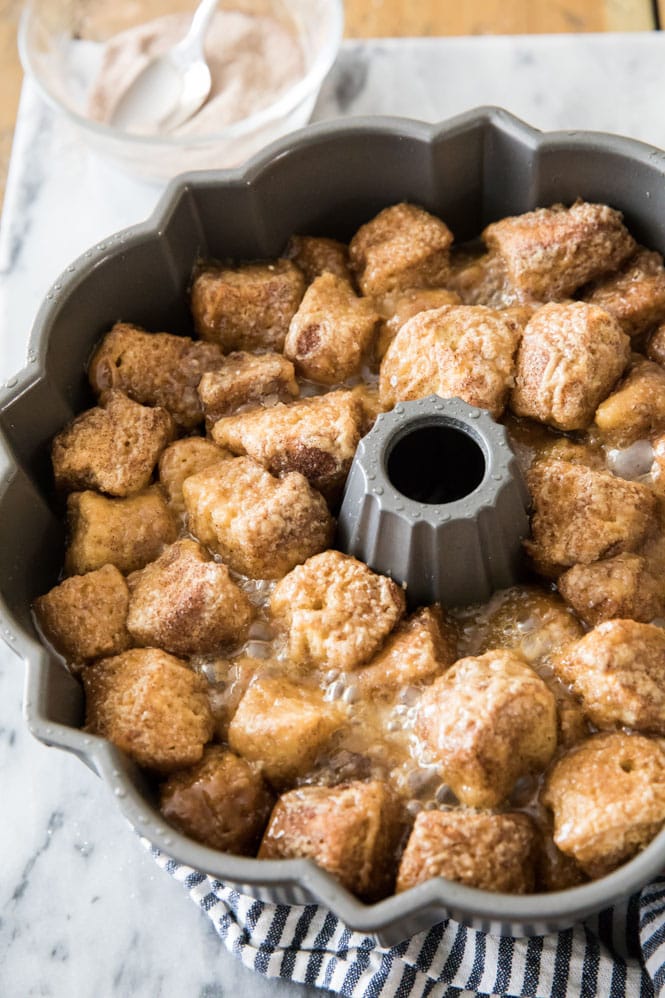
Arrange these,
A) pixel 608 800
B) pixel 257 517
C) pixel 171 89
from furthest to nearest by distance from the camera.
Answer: pixel 171 89
pixel 257 517
pixel 608 800

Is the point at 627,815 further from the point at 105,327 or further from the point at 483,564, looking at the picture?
the point at 105,327

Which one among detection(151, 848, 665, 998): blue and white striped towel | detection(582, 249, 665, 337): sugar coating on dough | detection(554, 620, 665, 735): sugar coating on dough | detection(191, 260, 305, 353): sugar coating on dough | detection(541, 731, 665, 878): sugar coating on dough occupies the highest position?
detection(191, 260, 305, 353): sugar coating on dough

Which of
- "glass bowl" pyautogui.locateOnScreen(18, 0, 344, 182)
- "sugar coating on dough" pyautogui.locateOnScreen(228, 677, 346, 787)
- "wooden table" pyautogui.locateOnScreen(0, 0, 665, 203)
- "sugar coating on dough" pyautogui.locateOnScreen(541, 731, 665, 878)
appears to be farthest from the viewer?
"wooden table" pyautogui.locateOnScreen(0, 0, 665, 203)

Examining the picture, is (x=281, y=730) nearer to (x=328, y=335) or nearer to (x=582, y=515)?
(x=582, y=515)

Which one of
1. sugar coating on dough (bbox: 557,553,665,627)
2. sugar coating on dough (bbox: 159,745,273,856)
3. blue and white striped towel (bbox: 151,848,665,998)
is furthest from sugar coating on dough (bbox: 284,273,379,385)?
blue and white striped towel (bbox: 151,848,665,998)

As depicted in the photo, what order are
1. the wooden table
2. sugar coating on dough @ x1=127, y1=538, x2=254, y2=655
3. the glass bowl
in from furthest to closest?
the wooden table → the glass bowl → sugar coating on dough @ x1=127, y1=538, x2=254, y2=655

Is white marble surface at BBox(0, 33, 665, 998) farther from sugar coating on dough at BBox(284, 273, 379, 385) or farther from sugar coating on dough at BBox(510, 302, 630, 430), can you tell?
sugar coating on dough at BBox(510, 302, 630, 430)

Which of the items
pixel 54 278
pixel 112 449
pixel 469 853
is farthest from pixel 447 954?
pixel 54 278
